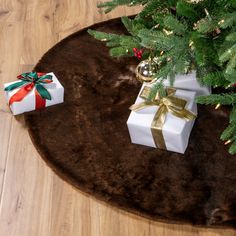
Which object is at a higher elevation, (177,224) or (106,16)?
(106,16)

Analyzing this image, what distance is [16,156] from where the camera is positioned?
1569mm

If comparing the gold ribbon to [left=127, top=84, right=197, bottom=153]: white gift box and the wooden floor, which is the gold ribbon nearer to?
[left=127, top=84, right=197, bottom=153]: white gift box

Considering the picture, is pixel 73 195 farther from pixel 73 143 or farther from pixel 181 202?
pixel 181 202

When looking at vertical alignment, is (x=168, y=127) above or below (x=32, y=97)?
above

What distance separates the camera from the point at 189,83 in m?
1.56

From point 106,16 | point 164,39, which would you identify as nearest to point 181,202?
point 164,39

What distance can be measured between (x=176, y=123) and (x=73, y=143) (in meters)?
0.40

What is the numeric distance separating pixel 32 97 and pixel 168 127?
54 centimetres

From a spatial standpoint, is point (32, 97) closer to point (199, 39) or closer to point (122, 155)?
point (122, 155)

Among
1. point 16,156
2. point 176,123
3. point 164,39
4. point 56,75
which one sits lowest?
point 16,156

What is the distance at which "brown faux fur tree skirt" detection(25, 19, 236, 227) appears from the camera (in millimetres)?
1375

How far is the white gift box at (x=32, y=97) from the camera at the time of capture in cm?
161

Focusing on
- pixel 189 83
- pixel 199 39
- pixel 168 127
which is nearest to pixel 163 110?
pixel 168 127

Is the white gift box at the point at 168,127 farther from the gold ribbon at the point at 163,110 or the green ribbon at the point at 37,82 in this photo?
the green ribbon at the point at 37,82
